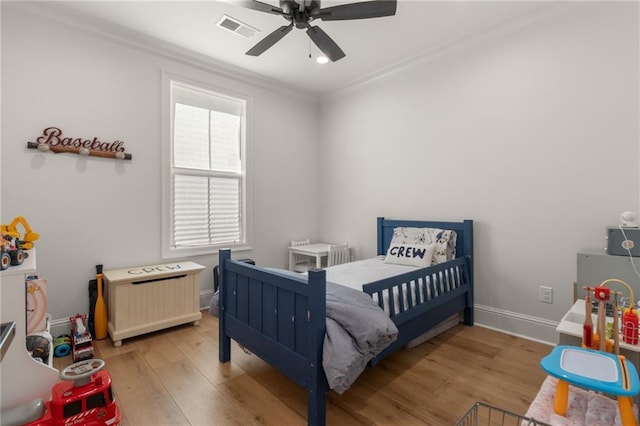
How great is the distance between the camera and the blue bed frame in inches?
61.6

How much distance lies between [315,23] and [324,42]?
24.8 inches

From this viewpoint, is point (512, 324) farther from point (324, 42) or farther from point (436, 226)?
point (324, 42)

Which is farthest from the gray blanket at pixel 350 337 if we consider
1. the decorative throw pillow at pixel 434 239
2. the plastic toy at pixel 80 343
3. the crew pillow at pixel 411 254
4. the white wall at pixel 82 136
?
the white wall at pixel 82 136

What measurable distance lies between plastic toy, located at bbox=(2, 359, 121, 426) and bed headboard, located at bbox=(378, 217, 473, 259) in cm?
280

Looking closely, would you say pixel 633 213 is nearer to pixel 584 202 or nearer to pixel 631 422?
pixel 584 202

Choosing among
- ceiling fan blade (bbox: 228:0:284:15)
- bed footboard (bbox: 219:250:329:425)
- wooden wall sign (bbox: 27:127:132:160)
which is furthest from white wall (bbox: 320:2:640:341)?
wooden wall sign (bbox: 27:127:132:160)

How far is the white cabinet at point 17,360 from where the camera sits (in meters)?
1.32

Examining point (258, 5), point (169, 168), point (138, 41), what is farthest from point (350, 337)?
point (138, 41)

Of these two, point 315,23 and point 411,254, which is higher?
point 315,23

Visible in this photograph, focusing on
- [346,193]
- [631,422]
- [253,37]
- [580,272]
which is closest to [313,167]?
[346,193]

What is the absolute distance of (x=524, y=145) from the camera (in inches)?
106

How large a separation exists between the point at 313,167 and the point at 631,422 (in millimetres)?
3897

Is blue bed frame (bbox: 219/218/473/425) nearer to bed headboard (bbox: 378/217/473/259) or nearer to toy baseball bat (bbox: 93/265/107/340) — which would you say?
bed headboard (bbox: 378/217/473/259)

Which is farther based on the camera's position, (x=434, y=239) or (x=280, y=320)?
(x=434, y=239)
